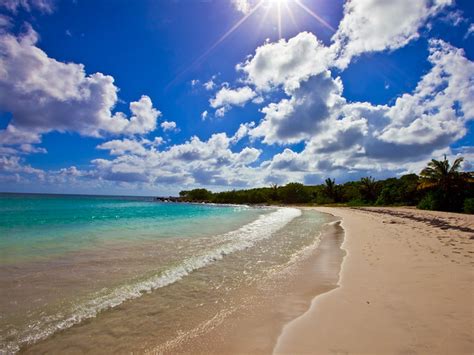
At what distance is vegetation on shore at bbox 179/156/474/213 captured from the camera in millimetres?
33188

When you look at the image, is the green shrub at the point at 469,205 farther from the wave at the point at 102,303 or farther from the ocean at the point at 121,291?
the wave at the point at 102,303

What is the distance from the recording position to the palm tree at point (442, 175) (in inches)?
1329

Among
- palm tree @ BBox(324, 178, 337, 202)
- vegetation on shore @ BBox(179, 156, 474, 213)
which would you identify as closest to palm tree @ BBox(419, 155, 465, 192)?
vegetation on shore @ BBox(179, 156, 474, 213)

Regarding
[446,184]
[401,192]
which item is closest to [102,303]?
[446,184]

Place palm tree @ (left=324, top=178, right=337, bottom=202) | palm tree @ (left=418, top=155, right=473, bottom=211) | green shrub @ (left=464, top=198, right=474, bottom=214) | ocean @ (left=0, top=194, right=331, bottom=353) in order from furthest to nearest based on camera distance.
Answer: palm tree @ (left=324, top=178, right=337, bottom=202) < palm tree @ (left=418, top=155, right=473, bottom=211) < green shrub @ (left=464, top=198, right=474, bottom=214) < ocean @ (left=0, top=194, right=331, bottom=353)

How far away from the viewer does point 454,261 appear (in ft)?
25.3

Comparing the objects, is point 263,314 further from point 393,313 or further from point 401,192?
point 401,192

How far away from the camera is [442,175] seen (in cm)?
3462

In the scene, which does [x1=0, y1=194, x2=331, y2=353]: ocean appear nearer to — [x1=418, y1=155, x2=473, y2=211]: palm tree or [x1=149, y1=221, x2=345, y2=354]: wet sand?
[x1=149, y1=221, x2=345, y2=354]: wet sand

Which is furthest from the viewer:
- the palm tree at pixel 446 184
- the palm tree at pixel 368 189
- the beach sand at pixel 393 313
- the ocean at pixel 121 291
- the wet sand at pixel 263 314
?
the palm tree at pixel 368 189

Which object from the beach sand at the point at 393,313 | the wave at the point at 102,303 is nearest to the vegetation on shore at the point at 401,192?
the beach sand at the point at 393,313

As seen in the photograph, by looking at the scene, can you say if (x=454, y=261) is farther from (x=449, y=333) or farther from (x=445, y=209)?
(x=445, y=209)

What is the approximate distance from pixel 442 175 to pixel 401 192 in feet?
64.3

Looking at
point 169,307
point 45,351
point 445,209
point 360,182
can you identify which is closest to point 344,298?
point 169,307
